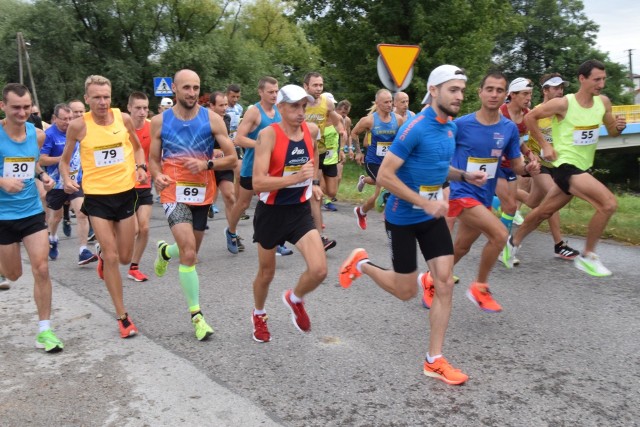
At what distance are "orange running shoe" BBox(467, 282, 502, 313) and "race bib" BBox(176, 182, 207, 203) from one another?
237 centimetres

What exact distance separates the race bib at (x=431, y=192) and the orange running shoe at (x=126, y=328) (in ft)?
7.82

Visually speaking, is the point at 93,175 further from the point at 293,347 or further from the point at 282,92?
the point at 293,347

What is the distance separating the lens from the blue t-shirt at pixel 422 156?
399 centimetres

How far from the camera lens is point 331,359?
415 centimetres

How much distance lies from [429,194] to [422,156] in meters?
0.28

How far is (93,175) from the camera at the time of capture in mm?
5074

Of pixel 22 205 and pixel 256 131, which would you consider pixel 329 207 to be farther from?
pixel 22 205

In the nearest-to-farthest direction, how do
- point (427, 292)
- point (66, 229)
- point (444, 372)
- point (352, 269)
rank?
1. point (444, 372)
2. point (352, 269)
3. point (427, 292)
4. point (66, 229)

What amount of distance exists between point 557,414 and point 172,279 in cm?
434

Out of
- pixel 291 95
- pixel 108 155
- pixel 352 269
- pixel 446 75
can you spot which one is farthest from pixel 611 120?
pixel 108 155

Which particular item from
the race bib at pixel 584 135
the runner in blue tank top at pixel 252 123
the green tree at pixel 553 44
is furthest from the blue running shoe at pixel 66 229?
the green tree at pixel 553 44

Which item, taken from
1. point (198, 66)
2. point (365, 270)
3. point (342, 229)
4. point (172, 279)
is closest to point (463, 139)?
point (365, 270)

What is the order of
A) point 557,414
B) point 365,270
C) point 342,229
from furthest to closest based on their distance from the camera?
1. point 342,229
2. point 365,270
3. point 557,414

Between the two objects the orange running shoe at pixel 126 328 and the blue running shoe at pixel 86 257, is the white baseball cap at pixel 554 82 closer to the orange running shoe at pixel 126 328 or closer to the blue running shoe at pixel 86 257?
the orange running shoe at pixel 126 328
